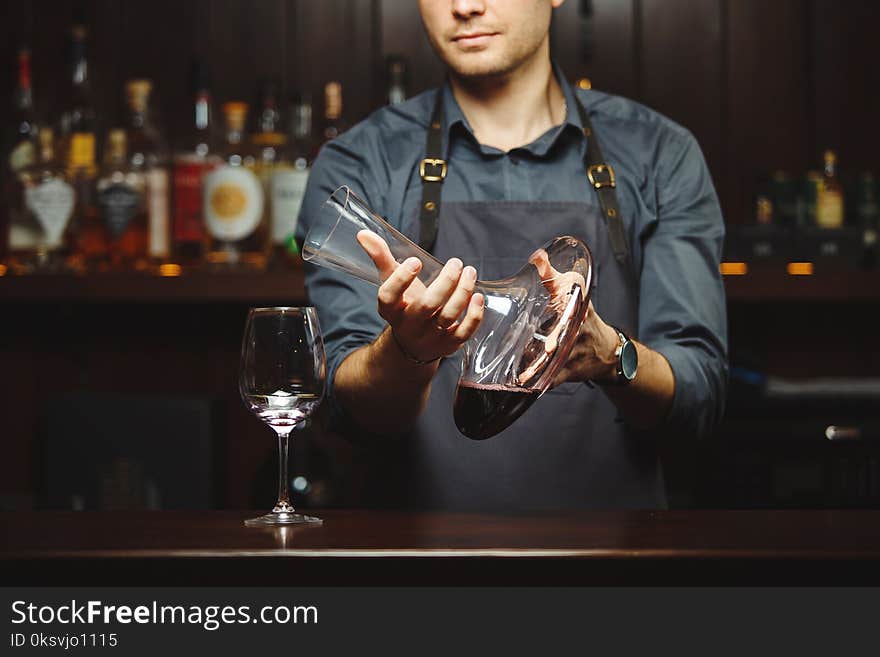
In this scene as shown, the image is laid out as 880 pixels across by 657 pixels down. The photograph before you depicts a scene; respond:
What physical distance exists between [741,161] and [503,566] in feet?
5.53

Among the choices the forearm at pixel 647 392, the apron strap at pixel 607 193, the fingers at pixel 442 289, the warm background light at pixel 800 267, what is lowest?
the forearm at pixel 647 392

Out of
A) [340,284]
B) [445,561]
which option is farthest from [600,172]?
[445,561]

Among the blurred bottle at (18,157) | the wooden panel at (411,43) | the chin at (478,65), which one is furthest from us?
the wooden panel at (411,43)

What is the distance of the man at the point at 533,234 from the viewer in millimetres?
1438

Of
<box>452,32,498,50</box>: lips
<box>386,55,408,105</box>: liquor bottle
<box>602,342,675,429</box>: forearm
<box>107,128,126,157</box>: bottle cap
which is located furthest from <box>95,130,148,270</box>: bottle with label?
<box>602,342,675,429</box>: forearm

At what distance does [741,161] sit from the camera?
237cm

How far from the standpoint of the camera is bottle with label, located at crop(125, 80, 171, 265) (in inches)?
84.9

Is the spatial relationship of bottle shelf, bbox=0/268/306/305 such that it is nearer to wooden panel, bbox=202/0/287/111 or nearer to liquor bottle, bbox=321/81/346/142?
liquor bottle, bbox=321/81/346/142

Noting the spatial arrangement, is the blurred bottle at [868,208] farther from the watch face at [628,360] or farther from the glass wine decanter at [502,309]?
the glass wine decanter at [502,309]

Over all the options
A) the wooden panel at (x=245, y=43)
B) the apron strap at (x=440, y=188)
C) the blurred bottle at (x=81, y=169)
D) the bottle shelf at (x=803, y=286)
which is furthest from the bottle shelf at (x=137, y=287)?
the bottle shelf at (x=803, y=286)

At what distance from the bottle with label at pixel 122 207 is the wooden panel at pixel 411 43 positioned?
519 millimetres

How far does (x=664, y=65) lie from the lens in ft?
7.77

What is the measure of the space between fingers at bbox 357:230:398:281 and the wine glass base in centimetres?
24
